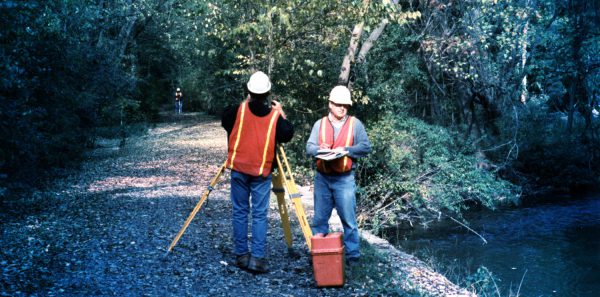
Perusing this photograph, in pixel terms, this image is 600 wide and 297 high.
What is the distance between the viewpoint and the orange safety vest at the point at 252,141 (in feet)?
19.2

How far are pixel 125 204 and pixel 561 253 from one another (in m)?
7.98

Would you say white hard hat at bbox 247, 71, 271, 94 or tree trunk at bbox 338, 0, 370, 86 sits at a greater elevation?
tree trunk at bbox 338, 0, 370, 86

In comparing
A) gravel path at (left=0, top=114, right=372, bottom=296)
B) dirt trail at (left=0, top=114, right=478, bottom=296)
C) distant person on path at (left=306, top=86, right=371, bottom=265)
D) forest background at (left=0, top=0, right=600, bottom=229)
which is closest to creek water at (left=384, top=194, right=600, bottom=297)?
forest background at (left=0, top=0, right=600, bottom=229)

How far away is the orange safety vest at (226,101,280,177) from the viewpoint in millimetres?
5848

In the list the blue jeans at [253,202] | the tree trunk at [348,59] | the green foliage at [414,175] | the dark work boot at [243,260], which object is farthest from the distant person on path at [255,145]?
the tree trunk at [348,59]

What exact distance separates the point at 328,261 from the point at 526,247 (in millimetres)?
7094

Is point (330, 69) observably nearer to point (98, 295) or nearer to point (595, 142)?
point (595, 142)

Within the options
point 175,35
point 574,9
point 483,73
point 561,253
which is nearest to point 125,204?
point 561,253

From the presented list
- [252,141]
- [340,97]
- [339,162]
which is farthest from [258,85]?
[339,162]

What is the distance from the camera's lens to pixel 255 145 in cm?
586

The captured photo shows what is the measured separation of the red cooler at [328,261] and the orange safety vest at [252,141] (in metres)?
0.90

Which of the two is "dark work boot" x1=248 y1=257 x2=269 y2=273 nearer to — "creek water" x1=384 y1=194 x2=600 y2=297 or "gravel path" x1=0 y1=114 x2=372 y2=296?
"gravel path" x1=0 y1=114 x2=372 y2=296

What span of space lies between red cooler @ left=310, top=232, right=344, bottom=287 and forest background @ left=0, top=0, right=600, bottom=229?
4940 millimetres

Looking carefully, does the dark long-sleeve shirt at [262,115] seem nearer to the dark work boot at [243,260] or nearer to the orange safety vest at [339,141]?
the orange safety vest at [339,141]
